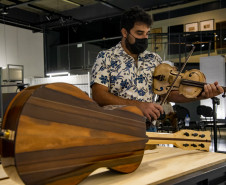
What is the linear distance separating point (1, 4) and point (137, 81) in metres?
9.09

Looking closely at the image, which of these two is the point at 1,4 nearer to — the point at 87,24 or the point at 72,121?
the point at 87,24

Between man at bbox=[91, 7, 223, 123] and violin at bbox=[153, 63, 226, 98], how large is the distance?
0.03 meters

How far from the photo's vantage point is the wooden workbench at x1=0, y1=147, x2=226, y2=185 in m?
0.80

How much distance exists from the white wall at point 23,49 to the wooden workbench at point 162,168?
10.2 metres

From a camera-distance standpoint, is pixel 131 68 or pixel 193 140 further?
pixel 131 68

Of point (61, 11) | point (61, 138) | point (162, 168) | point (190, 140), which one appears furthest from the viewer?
point (61, 11)

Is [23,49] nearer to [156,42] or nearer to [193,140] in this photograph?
[156,42]

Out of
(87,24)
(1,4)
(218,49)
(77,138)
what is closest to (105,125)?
(77,138)

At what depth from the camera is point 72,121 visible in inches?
28.6

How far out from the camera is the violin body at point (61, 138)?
0.62 metres

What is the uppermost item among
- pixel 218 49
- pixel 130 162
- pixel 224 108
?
pixel 218 49

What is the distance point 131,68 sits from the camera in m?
1.45

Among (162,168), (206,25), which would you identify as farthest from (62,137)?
(206,25)

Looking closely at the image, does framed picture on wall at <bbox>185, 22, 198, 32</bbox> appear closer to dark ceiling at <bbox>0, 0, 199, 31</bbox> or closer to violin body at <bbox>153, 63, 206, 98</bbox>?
dark ceiling at <bbox>0, 0, 199, 31</bbox>
